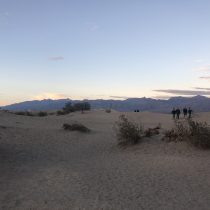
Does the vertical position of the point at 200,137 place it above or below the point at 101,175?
above

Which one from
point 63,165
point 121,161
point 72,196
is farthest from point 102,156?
point 72,196

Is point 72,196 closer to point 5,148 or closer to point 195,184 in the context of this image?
point 195,184

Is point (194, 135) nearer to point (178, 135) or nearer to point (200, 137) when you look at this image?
point (200, 137)

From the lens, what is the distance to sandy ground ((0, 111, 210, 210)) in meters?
12.9

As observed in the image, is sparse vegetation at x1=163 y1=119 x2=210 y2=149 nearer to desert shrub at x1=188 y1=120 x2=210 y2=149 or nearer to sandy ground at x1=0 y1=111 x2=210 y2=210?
desert shrub at x1=188 y1=120 x2=210 y2=149

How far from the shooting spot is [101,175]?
16781 mm

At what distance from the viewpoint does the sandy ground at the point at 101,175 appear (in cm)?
Answer: 1292

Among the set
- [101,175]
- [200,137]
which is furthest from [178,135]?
[101,175]

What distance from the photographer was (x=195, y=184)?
613 inches

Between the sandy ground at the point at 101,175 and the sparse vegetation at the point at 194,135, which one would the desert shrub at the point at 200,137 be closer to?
the sparse vegetation at the point at 194,135

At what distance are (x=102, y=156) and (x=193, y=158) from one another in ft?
15.3

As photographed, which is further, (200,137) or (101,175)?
(200,137)

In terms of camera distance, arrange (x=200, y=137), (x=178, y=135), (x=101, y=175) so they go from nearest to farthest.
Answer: (x=101, y=175) → (x=200, y=137) → (x=178, y=135)

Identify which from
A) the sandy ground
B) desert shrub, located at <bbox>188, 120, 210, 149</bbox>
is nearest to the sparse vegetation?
desert shrub, located at <bbox>188, 120, 210, 149</bbox>
